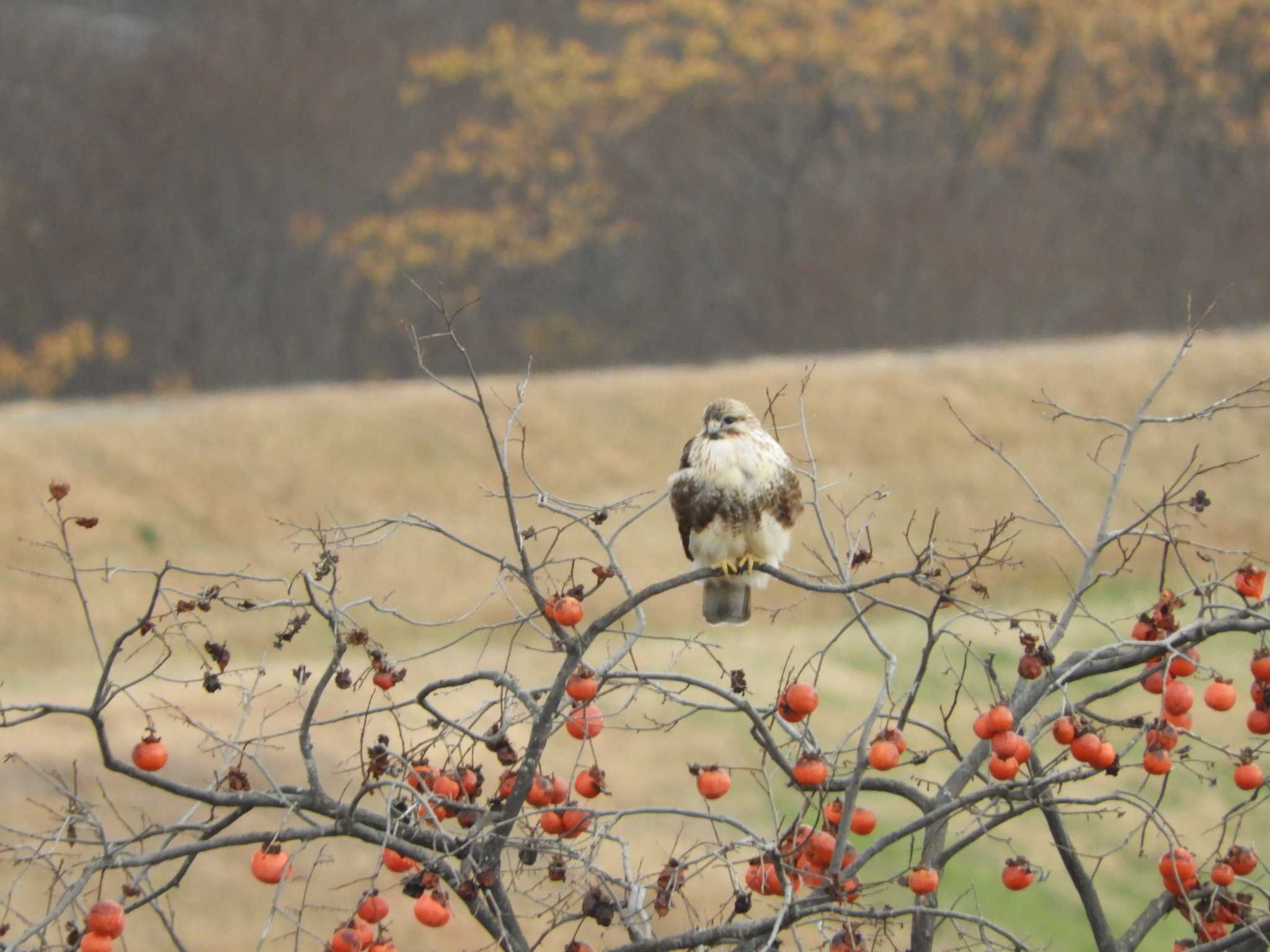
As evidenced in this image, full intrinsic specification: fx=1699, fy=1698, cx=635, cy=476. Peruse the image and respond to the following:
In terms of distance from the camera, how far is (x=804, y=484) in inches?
444

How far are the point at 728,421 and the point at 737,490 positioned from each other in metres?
0.23

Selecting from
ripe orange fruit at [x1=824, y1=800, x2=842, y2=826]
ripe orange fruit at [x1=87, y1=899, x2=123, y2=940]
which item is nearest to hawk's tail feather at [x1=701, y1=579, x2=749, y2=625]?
ripe orange fruit at [x1=824, y1=800, x2=842, y2=826]

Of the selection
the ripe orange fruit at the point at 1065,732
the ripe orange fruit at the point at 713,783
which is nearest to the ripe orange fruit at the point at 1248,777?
the ripe orange fruit at the point at 1065,732

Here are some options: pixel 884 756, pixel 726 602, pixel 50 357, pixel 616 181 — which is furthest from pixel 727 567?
pixel 616 181

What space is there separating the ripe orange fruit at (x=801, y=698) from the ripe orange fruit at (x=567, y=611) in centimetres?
51

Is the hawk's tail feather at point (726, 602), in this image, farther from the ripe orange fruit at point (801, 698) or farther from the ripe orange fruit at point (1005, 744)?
the ripe orange fruit at point (1005, 744)

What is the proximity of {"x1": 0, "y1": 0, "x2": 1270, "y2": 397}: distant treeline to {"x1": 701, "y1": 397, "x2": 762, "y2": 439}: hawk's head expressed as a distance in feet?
64.4

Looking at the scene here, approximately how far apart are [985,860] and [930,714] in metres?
2.29

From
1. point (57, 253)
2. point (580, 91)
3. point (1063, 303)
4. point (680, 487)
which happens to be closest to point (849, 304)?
point (1063, 303)

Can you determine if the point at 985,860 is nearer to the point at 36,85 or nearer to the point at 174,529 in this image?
the point at 174,529

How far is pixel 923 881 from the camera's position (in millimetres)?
3869

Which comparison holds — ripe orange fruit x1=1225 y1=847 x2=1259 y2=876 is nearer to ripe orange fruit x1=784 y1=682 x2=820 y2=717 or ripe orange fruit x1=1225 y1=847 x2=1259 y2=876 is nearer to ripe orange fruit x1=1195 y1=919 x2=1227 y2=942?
ripe orange fruit x1=1195 y1=919 x2=1227 y2=942

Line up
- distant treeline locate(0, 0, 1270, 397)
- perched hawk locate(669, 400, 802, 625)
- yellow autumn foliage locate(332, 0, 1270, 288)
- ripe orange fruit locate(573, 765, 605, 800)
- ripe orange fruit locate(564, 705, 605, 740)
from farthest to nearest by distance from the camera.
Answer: yellow autumn foliage locate(332, 0, 1270, 288)
distant treeline locate(0, 0, 1270, 397)
perched hawk locate(669, 400, 802, 625)
ripe orange fruit locate(573, 765, 605, 800)
ripe orange fruit locate(564, 705, 605, 740)

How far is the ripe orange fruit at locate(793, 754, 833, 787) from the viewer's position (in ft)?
12.3
